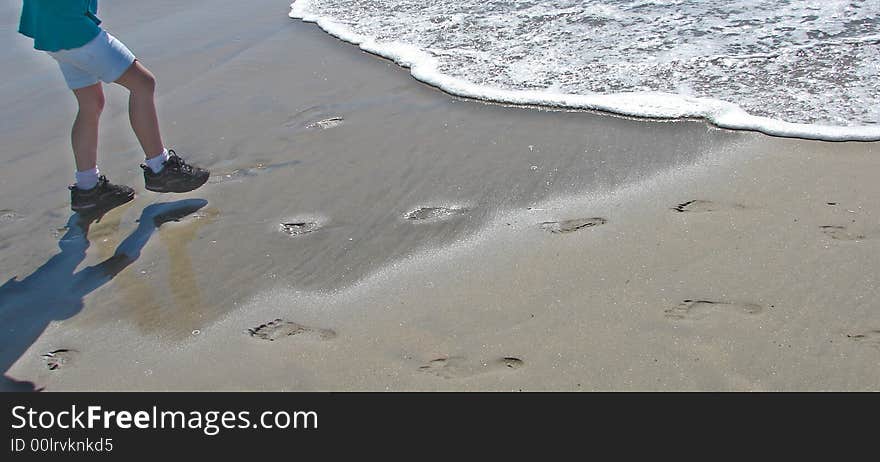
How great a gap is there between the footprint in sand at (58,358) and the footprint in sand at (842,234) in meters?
2.55

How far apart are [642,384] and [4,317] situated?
7.08 ft

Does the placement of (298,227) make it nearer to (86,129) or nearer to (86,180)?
(86,180)

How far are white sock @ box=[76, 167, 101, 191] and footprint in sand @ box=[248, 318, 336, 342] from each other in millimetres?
1459

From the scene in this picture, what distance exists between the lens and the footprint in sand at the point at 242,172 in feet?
12.5

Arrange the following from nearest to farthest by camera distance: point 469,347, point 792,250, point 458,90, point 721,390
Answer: point 721,390
point 469,347
point 792,250
point 458,90

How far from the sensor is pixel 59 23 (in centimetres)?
348

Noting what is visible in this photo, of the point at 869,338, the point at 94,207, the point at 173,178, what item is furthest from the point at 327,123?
the point at 869,338

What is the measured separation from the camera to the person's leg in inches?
143

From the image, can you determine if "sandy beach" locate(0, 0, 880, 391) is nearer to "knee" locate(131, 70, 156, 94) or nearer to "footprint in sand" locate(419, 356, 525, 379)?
"footprint in sand" locate(419, 356, 525, 379)

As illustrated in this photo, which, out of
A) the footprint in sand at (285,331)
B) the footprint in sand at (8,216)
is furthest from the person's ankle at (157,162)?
the footprint in sand at (285,331)

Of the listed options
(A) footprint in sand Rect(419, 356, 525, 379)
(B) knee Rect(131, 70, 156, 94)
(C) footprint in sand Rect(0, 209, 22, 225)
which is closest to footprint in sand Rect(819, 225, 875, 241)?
(A) footprint in sand Rect(419, 356, 525, 379)

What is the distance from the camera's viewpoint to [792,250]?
2730 millimetres
